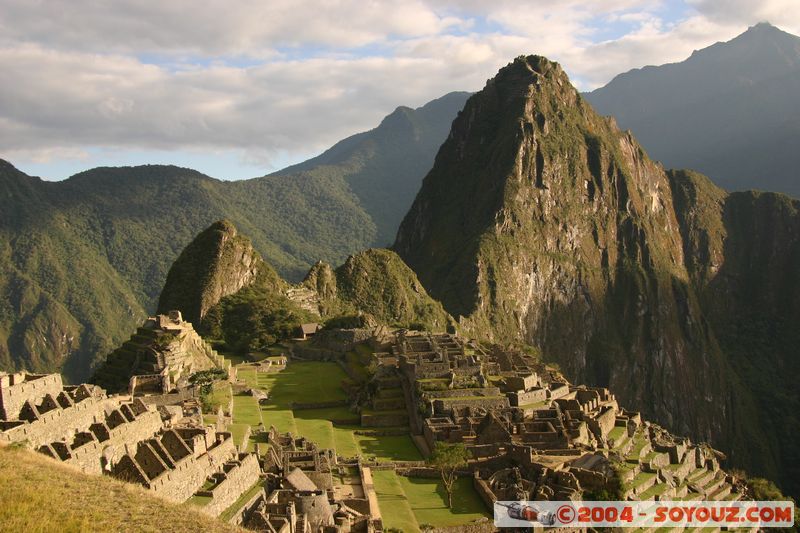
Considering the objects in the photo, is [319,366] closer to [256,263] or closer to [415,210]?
[256,263]

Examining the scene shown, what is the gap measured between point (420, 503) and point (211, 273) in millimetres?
66784

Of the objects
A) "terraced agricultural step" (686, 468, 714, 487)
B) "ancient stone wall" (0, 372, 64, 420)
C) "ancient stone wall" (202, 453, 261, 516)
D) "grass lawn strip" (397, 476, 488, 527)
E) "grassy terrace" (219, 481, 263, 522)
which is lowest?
"terraced agricultural step" (686, 468, 714, 487)

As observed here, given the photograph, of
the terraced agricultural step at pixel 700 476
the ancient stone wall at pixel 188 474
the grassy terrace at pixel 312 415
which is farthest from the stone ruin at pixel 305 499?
the terraced agricultural step at pixel 700 476

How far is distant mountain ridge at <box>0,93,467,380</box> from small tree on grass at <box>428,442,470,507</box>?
6825 centimetres

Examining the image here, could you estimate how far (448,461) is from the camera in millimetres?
38094

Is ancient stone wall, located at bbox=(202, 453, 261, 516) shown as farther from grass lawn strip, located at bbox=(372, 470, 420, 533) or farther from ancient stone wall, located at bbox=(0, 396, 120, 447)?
grass lawn strip, located at bbox=(372, 470, 420, 533)

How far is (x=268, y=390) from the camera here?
55.0 metres

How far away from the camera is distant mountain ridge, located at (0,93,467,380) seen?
10562cm

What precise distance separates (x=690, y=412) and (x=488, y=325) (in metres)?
60.0

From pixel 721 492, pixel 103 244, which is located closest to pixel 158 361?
pixel 721 492

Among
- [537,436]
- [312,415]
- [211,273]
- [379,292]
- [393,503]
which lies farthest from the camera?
[379,292]

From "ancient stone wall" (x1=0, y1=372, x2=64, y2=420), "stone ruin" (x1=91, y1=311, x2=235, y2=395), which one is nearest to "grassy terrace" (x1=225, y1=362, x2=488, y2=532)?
"stone ruin" (x1=91, y1=311, x2=235, y2=395)

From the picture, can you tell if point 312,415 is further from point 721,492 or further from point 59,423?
point 721,492

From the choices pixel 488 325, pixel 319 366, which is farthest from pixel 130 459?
pixel 488 325
